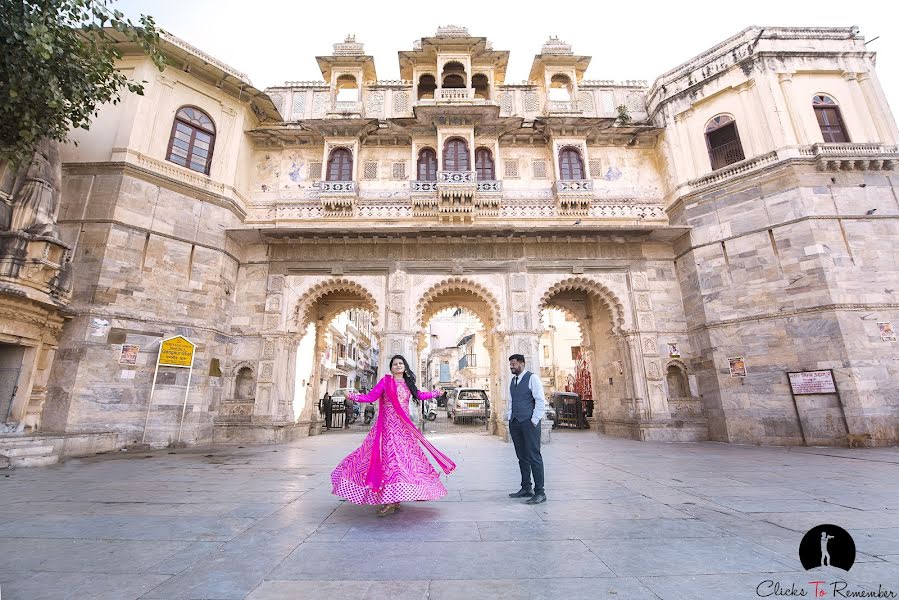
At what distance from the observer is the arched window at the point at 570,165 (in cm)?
1460

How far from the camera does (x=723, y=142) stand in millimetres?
13203

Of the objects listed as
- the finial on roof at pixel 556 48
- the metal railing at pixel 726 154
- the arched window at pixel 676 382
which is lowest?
the arched window at pixel 676 382

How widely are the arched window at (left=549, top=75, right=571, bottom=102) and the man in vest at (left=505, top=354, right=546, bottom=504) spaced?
1457cm

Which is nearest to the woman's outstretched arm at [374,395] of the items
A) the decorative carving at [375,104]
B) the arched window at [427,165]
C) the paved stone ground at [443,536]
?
the paved stone ground at [443,536]

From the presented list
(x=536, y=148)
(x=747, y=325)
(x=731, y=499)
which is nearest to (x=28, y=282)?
(x=731, y=499)

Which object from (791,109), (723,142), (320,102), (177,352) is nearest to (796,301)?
(723,142)

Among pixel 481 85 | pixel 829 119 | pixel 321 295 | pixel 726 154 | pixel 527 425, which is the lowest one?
pixel 527 425

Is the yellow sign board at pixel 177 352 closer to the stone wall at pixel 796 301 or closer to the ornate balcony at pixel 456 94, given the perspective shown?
the ornate balcony at pixel 456 94

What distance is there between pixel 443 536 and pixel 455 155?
519 inches

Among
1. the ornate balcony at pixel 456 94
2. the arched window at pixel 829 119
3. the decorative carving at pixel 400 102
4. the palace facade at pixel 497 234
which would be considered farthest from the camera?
the decorative carving at pixel 400 102

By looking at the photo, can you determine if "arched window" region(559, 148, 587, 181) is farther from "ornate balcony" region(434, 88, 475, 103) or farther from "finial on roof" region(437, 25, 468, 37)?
"finial on roof" region(437, 25, 468, 37)

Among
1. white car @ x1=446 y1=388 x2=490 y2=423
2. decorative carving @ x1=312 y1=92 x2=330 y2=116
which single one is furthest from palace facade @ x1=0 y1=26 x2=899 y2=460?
white car @ x1=446 y1=388 x2=490 y2=423

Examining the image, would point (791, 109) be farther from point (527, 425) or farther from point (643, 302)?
point (527, 425)

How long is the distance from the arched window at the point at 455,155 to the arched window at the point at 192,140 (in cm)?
775
